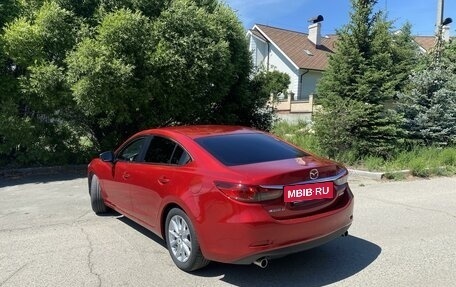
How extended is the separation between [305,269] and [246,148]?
1.38 meters

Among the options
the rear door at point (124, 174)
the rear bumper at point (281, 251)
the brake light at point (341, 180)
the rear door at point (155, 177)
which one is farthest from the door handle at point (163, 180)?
the brake light at point (341, 180)

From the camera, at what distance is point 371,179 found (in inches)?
373

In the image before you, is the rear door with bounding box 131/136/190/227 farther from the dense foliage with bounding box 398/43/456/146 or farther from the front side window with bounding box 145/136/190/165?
the dense foliage with bounding box 398/43/456/146

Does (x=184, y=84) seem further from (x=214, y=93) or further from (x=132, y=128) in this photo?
(x=132, y=128)

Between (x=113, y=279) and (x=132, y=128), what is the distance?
7563mm

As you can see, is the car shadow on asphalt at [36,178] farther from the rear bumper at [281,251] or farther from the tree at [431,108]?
the tree at [431,108]

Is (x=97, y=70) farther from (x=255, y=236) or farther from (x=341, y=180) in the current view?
(x=255, y=236)

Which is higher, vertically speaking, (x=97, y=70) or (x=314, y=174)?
(x=97, y=70)

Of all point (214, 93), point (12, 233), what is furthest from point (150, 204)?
point (214, 93)

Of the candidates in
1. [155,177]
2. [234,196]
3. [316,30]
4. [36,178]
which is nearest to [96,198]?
[155,177]

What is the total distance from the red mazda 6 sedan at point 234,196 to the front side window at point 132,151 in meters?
0.19

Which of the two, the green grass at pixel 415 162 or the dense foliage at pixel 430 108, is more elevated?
the dense foliage at pixel 430 108

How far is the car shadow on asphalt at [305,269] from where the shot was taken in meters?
4.05

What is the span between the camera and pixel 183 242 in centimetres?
428
